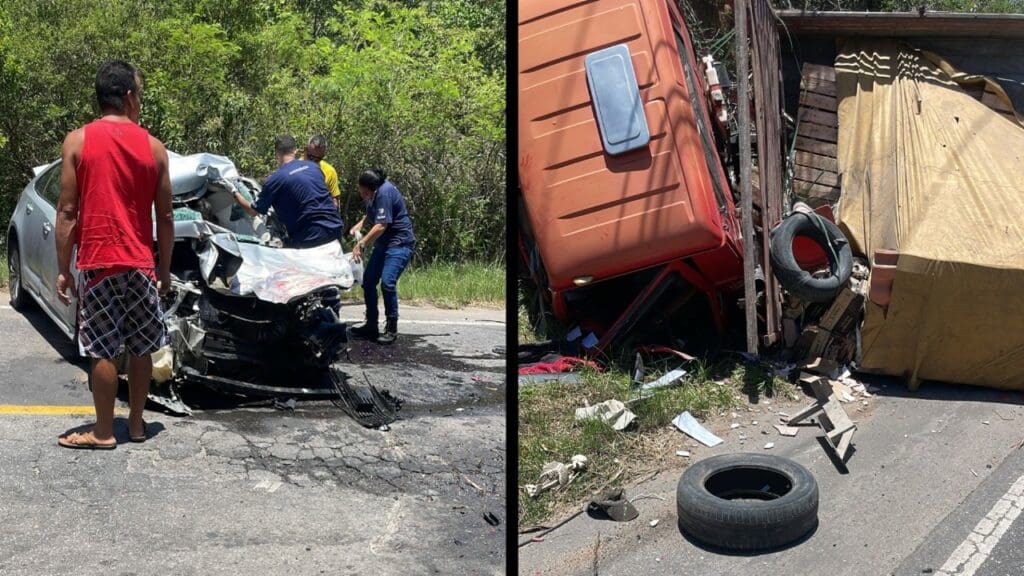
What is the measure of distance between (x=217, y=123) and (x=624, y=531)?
251 cm

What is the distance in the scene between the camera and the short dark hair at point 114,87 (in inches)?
83.1

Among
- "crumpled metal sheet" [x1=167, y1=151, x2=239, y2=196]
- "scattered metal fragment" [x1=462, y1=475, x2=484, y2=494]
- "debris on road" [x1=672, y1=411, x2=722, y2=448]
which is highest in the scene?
"crumpled metal sheet" [x1=167, y1=151, x2=239, y2=196]

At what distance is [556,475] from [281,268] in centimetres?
247

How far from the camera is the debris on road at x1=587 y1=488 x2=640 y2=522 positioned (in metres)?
4.39

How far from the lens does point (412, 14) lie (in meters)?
2.83

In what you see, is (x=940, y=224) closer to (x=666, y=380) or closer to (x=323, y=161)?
(x=666, y=380)

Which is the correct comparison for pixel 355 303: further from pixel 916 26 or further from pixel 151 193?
pixel 916 26

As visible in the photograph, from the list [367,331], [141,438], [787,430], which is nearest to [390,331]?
[367,331]

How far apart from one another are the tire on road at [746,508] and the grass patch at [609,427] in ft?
1.51

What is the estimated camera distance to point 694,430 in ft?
17.3

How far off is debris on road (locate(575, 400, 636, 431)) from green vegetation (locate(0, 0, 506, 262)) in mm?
Answer: 2539

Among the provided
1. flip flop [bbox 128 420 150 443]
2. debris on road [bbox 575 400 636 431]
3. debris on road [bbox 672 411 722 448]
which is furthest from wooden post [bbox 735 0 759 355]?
flip flop [bbox 128 420 150 443]


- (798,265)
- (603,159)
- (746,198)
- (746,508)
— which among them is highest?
(603,159)

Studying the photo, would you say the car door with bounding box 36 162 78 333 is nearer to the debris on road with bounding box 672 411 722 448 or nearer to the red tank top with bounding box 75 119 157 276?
the red tank top with bounding box 75 119 157 276
